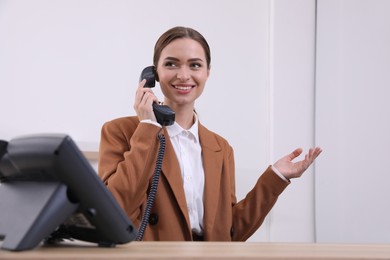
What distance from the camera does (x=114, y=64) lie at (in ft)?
7.96

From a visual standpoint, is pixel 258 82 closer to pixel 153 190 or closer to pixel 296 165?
pixel 296 165

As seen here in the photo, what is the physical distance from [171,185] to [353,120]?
107cm

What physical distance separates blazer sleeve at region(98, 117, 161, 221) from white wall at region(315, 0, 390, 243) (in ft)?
3.48

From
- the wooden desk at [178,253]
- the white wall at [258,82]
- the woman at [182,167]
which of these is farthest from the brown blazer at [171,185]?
the wooden desk at [178,253]

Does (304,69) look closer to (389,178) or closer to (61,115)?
(389,178)

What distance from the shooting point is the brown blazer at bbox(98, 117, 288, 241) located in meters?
1.58

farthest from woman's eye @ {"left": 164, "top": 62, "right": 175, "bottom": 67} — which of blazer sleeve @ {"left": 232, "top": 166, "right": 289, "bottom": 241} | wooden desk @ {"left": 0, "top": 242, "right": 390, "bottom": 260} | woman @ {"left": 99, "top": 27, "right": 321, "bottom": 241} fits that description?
wooden desk @ {"left": 0, "top": 242, "right": 390, "bottom": 260}

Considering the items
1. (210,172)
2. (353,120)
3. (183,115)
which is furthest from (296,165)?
(353,120)

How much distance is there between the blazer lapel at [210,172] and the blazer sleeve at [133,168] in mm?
221

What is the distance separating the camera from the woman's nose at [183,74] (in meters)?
1.83

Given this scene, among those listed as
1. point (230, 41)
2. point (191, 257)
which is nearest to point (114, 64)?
point (230, 41)

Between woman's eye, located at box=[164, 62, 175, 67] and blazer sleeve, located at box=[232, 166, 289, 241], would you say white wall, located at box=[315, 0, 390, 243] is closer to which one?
blazer sleeve, located at box=[232, 166, 289, 241]

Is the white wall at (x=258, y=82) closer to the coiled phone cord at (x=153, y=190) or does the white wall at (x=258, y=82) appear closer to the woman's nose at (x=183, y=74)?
the woman's nose at (x=183, y=74)

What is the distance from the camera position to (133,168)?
1573mm
